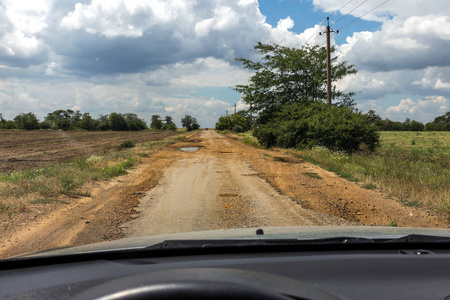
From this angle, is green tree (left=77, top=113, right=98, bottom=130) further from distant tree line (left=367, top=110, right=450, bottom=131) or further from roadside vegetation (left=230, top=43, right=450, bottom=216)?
distant tree line (left=367, top=110, right=450, bottom=131)

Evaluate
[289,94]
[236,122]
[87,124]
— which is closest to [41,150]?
[289,94]

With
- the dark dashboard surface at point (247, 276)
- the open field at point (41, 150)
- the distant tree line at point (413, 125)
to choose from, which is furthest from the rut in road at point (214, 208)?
the distant tree line at point (413, 125)

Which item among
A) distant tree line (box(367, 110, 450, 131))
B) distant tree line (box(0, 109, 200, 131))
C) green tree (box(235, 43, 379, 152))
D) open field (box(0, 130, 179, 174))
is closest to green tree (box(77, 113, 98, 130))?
distant tree line (box(0, 109, 200, 131))

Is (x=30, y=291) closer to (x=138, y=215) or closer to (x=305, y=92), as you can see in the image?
(x=138, y=215)

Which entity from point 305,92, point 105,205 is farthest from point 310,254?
point 305,92

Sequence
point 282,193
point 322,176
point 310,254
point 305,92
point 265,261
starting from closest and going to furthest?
point 265,261, point 310,254, point 282,193, point 322,176, point 305,92

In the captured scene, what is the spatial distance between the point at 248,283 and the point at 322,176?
1215 centimetres

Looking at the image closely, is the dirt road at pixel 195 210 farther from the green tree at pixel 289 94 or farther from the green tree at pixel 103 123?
the green tree at pixel 103 123

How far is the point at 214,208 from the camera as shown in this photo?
7.59 meters

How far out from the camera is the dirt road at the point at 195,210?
5941 millimetres

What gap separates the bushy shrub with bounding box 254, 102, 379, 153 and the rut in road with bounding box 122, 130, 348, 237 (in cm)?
1156

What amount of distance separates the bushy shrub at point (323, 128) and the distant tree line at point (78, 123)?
234ft

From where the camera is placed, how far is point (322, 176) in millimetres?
12836

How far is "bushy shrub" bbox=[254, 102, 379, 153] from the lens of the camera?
21312mm
